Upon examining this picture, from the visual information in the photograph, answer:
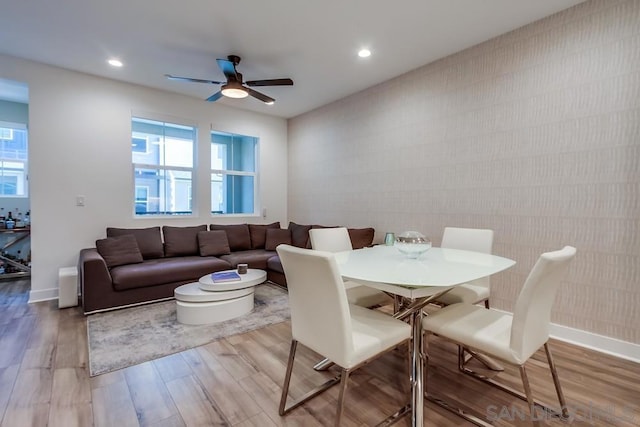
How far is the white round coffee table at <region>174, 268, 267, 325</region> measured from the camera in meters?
2.78

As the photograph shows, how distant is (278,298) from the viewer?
3584mm

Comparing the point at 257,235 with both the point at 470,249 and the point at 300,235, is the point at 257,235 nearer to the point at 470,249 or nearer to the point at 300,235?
the point at 300,235

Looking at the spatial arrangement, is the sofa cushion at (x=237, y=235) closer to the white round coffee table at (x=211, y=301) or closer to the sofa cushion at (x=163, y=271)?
the sofa cushion at (x=163, y=271)

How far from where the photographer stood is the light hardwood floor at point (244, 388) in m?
1.57

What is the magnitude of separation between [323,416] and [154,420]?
2.92 ft

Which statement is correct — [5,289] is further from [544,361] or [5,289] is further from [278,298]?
[544,361]

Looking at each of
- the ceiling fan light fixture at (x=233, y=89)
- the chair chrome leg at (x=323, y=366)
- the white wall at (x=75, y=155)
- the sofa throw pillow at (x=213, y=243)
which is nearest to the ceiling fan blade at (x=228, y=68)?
the ceiling fan light fixture at (x=233, y=89)

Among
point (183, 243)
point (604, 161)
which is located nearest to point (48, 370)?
point (183, 243)

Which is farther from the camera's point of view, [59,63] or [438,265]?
[59,63]

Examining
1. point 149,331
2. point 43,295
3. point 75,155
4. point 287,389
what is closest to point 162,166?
point 75,155

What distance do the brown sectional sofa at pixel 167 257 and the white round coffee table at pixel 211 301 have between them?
632 mm

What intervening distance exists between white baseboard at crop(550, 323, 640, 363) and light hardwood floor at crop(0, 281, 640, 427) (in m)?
0.09

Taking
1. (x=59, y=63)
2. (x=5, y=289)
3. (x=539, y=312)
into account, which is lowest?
(x=5, y=289)

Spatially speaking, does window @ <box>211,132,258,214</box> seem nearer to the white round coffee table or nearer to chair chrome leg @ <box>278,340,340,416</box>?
the white round coffee table
